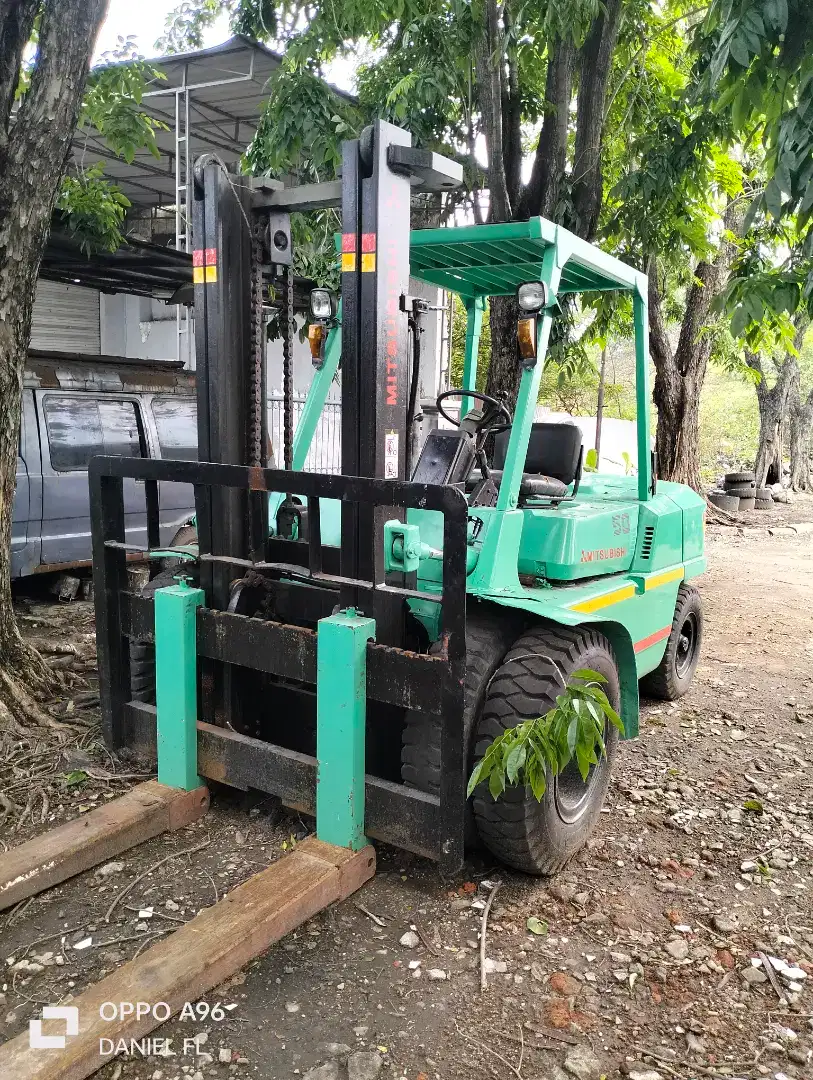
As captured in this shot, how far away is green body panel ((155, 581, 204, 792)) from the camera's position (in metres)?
3.55

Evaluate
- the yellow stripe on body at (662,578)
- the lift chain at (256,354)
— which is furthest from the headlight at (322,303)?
the yellow stripe on body at (662,578)

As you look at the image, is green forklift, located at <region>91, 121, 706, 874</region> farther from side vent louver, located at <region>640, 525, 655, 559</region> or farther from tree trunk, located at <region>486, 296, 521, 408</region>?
tree trunk, located at <region>486, 296, 521, 408</region>

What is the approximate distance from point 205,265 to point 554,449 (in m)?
2.19

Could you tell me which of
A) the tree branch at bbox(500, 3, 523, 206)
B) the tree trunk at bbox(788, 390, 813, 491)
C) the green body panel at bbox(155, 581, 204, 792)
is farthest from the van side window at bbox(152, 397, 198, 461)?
the tree trunk at bbox(788, 390, 813, 491)

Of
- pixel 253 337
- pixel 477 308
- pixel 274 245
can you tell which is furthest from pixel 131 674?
pixel 477 308

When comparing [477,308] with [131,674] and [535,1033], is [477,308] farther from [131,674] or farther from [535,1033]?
[535,1033]

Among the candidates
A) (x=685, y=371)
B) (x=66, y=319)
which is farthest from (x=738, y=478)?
(x=66, y=319)

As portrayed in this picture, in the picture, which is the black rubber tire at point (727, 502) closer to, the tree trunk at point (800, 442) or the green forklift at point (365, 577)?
the tree trunk at point (800, 442)

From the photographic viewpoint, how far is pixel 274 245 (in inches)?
143

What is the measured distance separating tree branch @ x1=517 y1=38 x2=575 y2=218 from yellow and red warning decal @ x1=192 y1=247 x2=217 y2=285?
4.77 metres

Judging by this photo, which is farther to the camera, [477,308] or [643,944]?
[477,308]

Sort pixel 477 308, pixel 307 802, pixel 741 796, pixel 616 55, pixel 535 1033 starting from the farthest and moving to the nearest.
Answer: pixel 616 55 < pixel 477 308 < pixel 741 796 < pixel 307 802 < pixel 535 1033

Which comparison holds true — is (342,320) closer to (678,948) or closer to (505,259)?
(505,259)

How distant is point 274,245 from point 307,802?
7.35 feet
